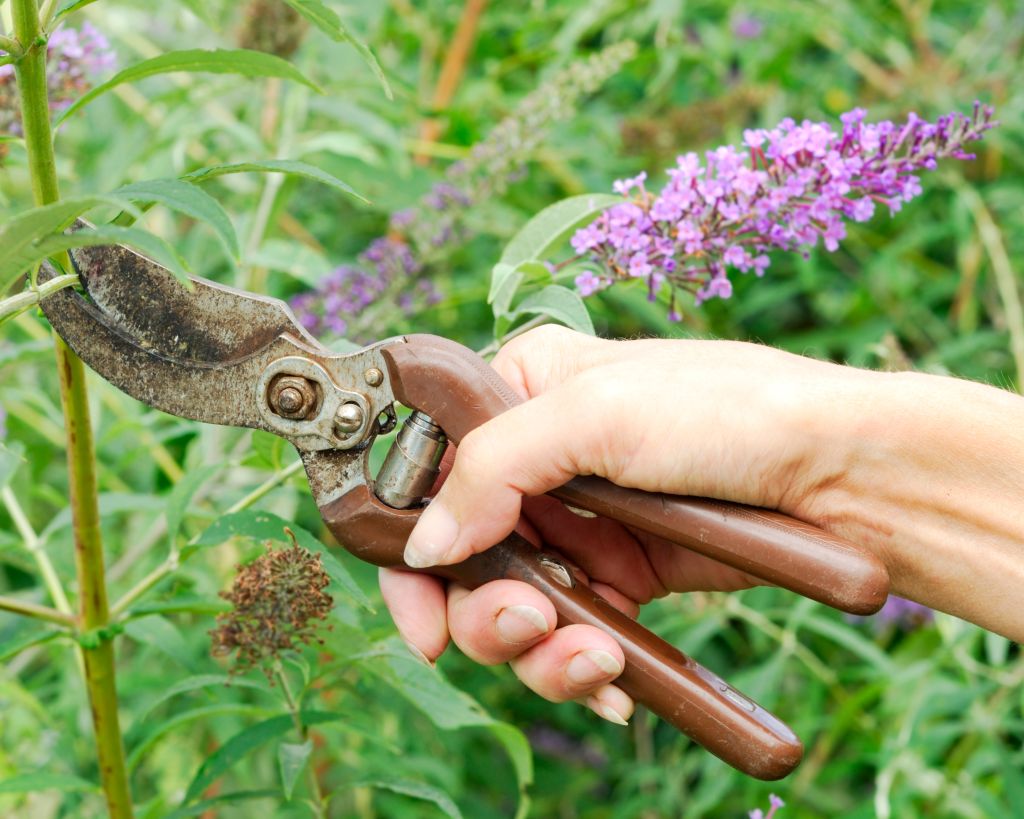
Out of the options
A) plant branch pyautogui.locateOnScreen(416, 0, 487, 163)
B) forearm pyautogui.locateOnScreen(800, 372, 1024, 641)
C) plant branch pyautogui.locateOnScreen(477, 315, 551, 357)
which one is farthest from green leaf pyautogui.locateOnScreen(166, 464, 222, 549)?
plant branch pyautogui.locateOnScreen(416, 0, 487, 163)

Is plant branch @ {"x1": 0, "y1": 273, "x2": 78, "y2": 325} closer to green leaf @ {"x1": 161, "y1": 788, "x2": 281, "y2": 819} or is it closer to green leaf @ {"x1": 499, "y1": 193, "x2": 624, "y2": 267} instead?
green leaf @ {"x1": 499, "y1": 193, "x2": 624, "y2": 267}

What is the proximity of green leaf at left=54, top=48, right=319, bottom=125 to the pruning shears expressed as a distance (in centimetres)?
17

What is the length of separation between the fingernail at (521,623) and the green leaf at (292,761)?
27cm

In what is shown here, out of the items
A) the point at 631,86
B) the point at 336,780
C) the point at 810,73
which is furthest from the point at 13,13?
the point at 810,73

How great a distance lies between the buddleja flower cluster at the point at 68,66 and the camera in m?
1.36

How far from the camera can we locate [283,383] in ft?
3.80

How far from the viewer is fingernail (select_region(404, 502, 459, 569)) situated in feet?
3.67

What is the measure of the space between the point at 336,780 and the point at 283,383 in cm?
129

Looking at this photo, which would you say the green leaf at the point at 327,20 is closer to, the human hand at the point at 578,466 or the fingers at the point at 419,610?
the human hand at the point at 578,466

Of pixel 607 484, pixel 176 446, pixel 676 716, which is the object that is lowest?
pixel 176 446

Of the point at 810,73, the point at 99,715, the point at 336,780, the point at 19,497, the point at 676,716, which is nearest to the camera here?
the point at 676,716

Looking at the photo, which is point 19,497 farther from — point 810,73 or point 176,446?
point 810,73

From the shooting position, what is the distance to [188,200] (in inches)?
36.2

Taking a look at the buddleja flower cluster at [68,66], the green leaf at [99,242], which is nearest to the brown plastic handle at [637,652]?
the green leaf at [99,242]
